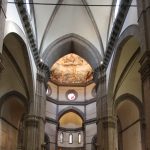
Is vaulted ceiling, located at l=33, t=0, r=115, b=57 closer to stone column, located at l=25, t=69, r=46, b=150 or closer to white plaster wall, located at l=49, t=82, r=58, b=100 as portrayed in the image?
stone column, located at l=25, t=69, r=46, b=150

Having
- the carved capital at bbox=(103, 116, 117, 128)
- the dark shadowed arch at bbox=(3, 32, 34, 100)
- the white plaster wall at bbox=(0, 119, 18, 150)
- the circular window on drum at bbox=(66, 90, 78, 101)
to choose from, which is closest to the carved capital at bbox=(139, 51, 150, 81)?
the dark shadowed arch at bbox=(3, 32, 34, 100)

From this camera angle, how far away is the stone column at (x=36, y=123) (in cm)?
1770

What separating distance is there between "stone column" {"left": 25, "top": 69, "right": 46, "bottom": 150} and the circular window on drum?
49.3ft

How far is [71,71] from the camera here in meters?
34.7

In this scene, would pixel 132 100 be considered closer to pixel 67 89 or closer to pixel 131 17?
pixel 131 17

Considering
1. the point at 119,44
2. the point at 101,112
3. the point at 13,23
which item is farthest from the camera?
the point at 101,112

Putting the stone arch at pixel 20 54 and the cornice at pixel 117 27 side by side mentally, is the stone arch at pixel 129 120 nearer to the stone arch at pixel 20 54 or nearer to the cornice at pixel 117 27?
the cornice at pixel 117 27

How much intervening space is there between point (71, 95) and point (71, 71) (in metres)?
2.38

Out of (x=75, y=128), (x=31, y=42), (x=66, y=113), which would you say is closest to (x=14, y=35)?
(x=31, y=42)

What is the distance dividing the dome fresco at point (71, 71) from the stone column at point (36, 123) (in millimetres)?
15067

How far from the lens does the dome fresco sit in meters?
34.3

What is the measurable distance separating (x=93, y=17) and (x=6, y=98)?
23.5 ft

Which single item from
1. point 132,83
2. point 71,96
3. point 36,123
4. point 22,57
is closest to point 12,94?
point 36,123

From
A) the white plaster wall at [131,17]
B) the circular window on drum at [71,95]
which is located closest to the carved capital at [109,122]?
the white plaster wall at [131,17]
